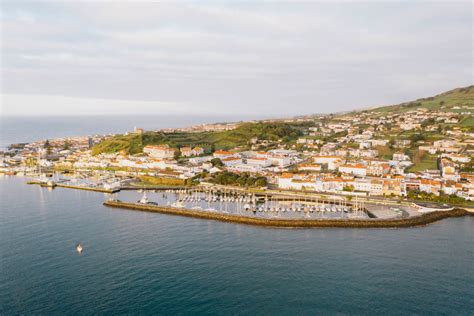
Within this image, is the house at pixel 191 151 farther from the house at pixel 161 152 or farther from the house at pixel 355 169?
the house at pixel 355 169

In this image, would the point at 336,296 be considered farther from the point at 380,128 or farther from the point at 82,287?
the point at 380,128

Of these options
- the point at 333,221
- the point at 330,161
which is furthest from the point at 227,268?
the point at 330,161

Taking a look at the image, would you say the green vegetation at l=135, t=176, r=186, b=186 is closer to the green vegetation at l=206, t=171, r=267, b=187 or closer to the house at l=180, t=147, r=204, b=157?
the green vegetation at l=206, t=171, r=267, b=187

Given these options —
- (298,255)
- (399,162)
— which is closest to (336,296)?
(298,255)

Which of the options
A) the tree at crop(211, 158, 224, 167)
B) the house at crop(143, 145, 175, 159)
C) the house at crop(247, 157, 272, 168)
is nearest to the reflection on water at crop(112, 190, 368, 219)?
the tree at crop(211, 158, 224, 167)

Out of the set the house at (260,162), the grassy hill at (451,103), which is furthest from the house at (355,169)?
the grassy hill at (451,103)
